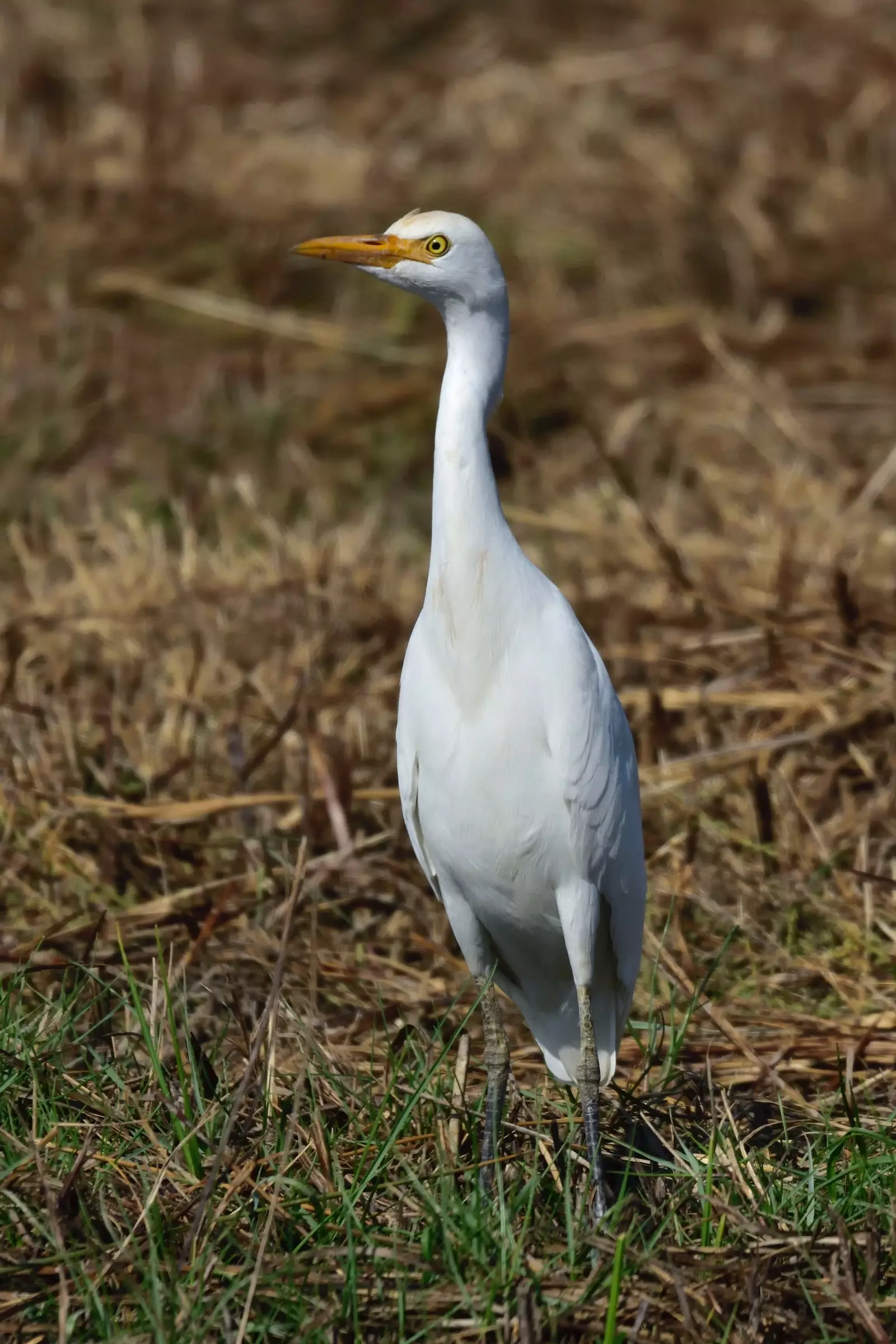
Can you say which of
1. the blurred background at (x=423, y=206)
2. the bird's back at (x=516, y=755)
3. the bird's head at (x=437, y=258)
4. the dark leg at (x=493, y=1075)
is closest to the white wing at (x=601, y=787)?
the bird's back at (x=516, y=755)

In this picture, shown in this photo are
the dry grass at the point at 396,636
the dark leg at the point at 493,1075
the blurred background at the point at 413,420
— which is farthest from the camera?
the blurred background at the point at 413,420

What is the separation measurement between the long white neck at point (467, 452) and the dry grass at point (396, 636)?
732mm

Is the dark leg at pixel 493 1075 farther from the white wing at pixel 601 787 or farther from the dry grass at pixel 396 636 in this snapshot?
the white wing at pixel 601 787

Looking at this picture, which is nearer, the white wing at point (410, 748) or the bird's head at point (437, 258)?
the bird's head at point (437, 258)

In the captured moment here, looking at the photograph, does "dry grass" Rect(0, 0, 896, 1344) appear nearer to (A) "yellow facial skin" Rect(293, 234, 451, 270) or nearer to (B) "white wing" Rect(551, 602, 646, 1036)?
(B) "white wing" Rect(551, 602, 646, 1036)

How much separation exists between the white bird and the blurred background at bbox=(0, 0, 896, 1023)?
2.68 ft

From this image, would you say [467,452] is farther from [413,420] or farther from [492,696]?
[413,420]

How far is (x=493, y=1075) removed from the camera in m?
2.60

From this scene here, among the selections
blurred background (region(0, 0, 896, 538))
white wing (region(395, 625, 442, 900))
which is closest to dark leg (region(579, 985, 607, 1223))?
white wing (region(395, 625, 442, 900))

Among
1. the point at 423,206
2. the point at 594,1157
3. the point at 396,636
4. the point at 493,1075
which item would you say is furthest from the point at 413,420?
the point at 594,1157

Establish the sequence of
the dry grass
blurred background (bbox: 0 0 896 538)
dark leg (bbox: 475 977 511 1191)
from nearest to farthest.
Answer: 1. the dry grass
2. dark leg (bbox: 475 977 511 1191)
3. blurred background (bbox: 0 0 896 538)

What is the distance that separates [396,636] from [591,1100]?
220cm

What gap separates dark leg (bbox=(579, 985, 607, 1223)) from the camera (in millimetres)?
2338

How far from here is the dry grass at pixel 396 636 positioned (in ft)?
7.28
